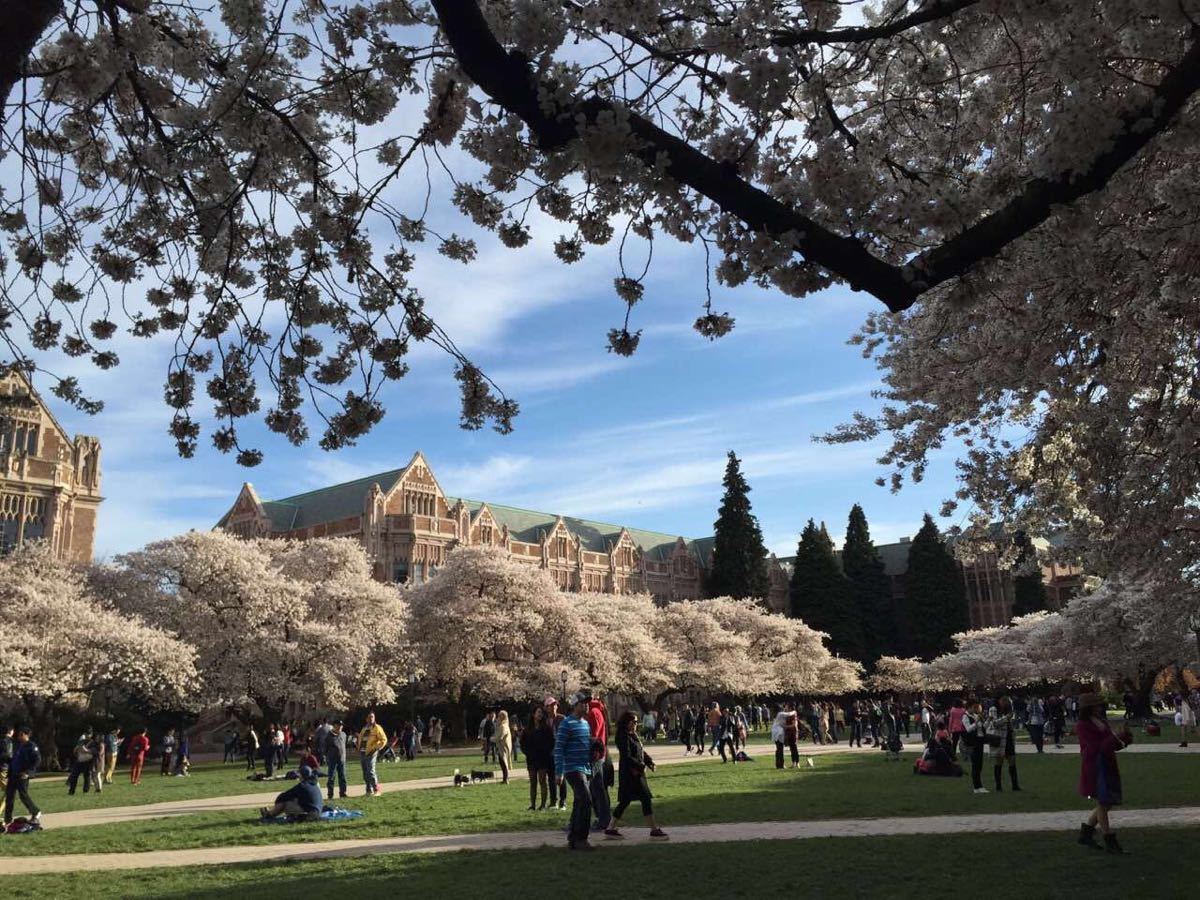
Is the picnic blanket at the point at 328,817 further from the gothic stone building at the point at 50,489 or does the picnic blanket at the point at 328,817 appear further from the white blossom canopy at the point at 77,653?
the gothic stone building at the point at 50,489

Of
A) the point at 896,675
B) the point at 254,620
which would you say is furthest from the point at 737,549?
the point at 254,620

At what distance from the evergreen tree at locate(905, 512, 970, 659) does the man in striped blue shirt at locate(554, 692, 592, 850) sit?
79.4m

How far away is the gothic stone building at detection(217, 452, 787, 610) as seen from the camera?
249ft

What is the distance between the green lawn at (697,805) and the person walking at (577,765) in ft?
7.27

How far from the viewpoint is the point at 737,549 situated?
265 ft

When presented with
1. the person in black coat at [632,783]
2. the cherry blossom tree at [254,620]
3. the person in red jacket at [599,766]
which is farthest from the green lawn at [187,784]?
the person in black coat at [632,783]

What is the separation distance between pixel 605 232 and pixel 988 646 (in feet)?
211

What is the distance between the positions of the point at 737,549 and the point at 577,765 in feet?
233

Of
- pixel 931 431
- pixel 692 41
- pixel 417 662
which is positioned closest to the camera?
pixel 692 41

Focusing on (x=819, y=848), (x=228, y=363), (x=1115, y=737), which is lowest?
(x=819, y=848)

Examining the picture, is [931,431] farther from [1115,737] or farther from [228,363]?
[228,363]

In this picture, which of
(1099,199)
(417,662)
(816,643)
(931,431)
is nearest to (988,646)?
(816,643)

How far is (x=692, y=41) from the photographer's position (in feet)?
20.8

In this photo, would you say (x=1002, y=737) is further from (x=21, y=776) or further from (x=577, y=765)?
(x=21, y=776)
